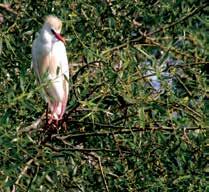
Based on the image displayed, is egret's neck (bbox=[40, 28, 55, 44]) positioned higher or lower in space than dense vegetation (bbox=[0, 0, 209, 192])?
higher

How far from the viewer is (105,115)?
11.5 ft

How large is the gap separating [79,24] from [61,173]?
0.68m

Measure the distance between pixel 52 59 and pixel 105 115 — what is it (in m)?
0.55

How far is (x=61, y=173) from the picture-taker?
3660mm

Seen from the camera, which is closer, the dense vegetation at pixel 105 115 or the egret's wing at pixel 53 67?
the dense vegetation at pixel 105 115

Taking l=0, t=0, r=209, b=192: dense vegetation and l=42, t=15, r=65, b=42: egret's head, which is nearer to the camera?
l=0, t=0, r=209, b=192: dense vegetation

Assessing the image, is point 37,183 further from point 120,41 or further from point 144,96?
point 120,41

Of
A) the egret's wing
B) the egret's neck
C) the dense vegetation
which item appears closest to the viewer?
the dense vegetation

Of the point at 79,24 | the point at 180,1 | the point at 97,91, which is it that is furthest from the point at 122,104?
the point at 180,1

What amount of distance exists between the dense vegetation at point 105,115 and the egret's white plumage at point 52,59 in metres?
0.05

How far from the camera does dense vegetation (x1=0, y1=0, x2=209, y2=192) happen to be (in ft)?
10.3

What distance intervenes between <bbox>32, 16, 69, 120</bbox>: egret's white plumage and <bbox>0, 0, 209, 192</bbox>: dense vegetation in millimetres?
52

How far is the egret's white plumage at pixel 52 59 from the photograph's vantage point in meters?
3.67

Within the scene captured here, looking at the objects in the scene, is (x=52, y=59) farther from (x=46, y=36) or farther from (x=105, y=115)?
(x=105, y=115)
